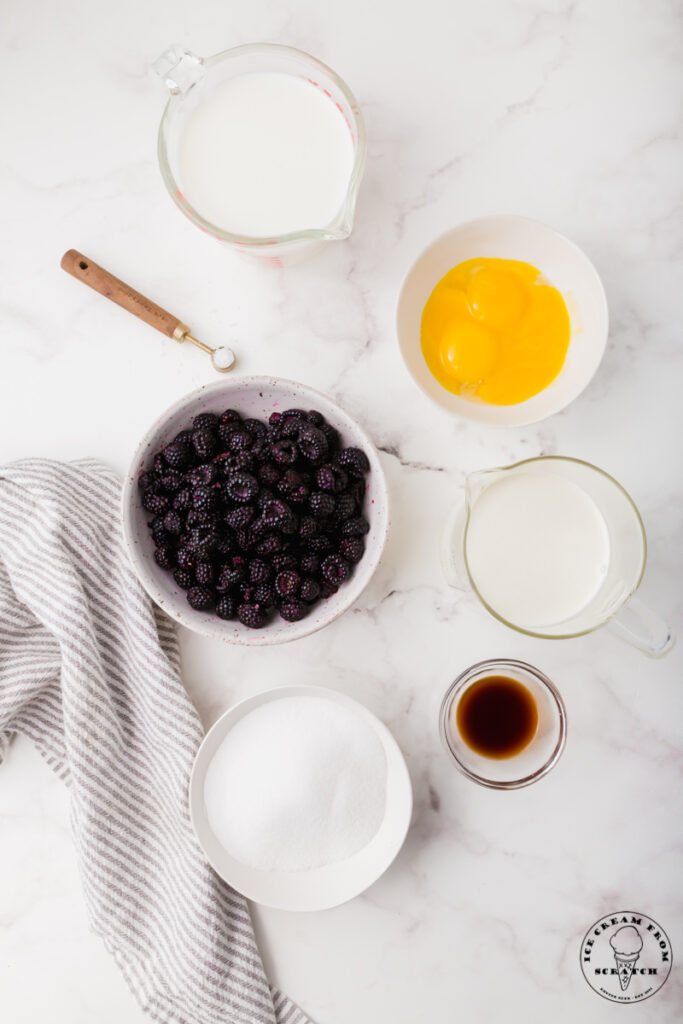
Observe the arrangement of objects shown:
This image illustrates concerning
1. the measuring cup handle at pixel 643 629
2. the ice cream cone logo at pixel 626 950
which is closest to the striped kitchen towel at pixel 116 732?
the ice cream cone logo at pixel 626 950

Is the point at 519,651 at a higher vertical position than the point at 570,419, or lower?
lower

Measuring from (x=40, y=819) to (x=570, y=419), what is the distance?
1.09 m

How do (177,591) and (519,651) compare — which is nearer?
(177,591)

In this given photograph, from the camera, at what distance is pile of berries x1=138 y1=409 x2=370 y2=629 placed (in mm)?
1092

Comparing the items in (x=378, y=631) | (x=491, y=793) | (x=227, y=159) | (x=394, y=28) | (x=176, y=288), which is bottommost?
(x=491, y=793)

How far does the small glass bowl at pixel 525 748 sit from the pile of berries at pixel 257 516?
0.90 feet

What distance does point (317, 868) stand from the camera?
3.87 ft

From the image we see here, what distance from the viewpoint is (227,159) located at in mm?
1134

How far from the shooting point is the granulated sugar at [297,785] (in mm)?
1137

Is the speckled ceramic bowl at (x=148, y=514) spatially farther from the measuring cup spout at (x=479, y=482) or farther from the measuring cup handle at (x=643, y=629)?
the measuring cup handle at (x=643, y=629)

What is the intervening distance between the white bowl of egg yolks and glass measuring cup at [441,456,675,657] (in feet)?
0.32

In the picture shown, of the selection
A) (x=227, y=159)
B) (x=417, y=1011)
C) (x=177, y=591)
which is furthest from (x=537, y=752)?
(x=227, y=159)

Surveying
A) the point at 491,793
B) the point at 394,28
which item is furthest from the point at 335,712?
the point at 394,28

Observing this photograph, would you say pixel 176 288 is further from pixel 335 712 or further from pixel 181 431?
pixel 335 712
